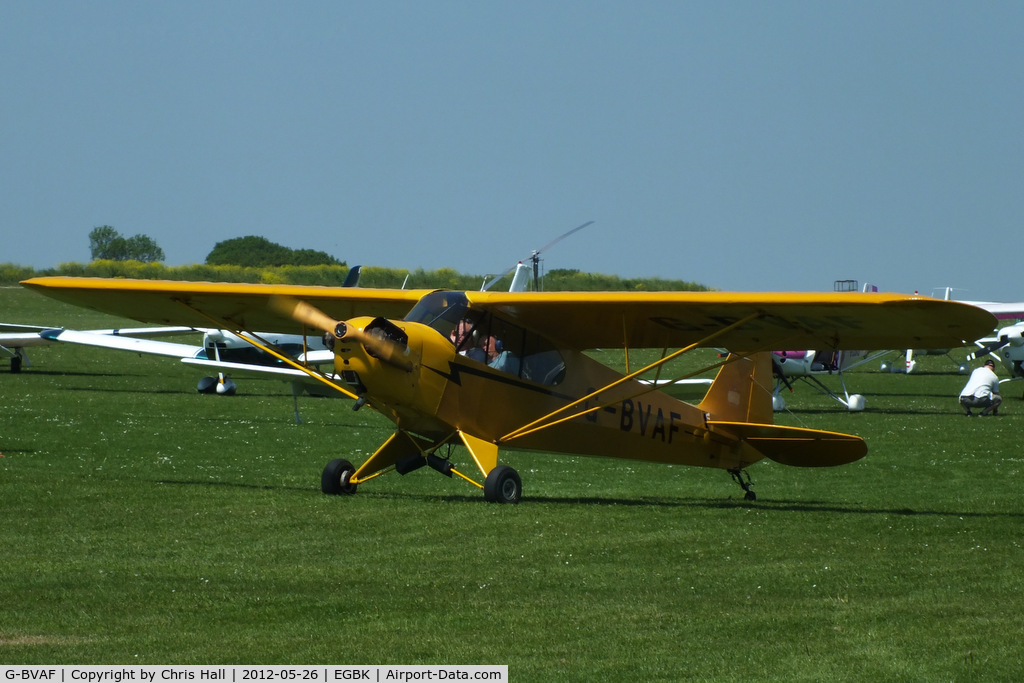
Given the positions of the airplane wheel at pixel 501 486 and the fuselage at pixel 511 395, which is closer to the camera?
the fuselage at pixel 511 395

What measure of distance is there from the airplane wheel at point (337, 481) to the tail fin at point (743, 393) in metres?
4.38

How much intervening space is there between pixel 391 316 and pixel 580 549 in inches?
214

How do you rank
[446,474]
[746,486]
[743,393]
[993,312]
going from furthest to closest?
[993,312] < [743,393] < [746,486] < [446,474]

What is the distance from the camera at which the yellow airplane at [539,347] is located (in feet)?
35.6

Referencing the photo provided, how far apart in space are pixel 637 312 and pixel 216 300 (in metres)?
4.64

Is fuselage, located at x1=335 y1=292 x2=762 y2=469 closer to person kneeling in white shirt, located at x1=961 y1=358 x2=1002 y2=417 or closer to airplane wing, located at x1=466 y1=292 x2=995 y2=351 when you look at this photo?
airplane wing, located at x1=466 y1=292 x2=995 y2=351

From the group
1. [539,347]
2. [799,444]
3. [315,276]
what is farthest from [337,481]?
[315,276]

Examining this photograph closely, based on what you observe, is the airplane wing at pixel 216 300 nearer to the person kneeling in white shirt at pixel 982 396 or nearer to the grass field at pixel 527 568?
the grass field at pixel 527 568

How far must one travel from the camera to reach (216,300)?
13.3 m

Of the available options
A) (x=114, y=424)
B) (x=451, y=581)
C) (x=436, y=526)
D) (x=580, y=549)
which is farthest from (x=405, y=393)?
(x=114, y=424)

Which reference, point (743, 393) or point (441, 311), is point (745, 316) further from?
point (743, 393)

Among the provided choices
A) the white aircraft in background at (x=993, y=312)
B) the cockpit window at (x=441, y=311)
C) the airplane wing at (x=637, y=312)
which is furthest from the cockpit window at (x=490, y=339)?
the white aircraft in background at (x=993, y=312)

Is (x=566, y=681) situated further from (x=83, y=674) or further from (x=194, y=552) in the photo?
(x=194, y=552)

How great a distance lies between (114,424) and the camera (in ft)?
70.0
